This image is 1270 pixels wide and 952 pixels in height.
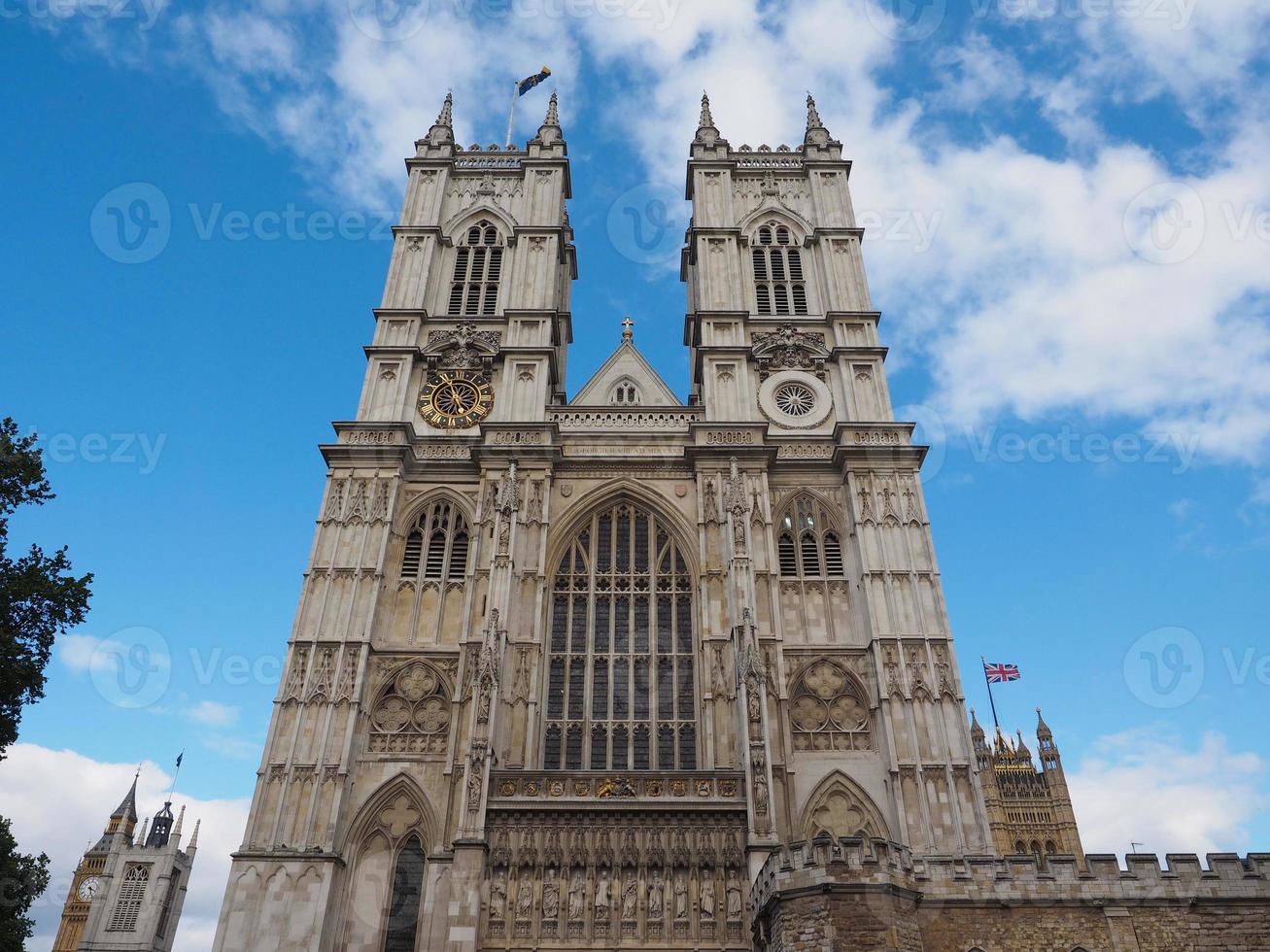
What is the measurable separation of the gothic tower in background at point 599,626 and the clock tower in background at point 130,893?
4246 centimetres

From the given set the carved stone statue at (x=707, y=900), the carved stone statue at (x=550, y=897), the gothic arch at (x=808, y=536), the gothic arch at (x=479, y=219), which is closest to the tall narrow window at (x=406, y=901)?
the carved stone statue at (x=550, y=897)

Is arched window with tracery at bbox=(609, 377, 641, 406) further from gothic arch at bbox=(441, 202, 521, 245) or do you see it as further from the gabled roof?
gothic arch at bbox=(441, 202, 521, 245)

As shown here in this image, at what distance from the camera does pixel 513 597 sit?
25.9 metres

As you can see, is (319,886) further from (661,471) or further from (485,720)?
(661,471)

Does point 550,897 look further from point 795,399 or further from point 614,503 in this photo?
point 795,399

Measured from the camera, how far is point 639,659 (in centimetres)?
2625

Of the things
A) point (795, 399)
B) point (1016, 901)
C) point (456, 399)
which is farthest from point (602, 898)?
point (795, 399)

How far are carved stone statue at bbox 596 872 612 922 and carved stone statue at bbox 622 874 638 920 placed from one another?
32 centimetres

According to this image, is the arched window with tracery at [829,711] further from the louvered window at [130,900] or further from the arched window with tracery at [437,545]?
the louvered window at [130,900]

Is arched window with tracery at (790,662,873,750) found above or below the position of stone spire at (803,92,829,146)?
below

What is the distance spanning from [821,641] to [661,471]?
6867 millimetres

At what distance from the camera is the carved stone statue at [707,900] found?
68.3 ft

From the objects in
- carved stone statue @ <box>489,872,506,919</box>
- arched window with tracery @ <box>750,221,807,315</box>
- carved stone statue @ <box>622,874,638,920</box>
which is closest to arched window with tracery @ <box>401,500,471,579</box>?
carved stone statue @ <box>489,872,506,919</box>

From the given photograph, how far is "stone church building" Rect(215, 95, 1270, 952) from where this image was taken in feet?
57.6
